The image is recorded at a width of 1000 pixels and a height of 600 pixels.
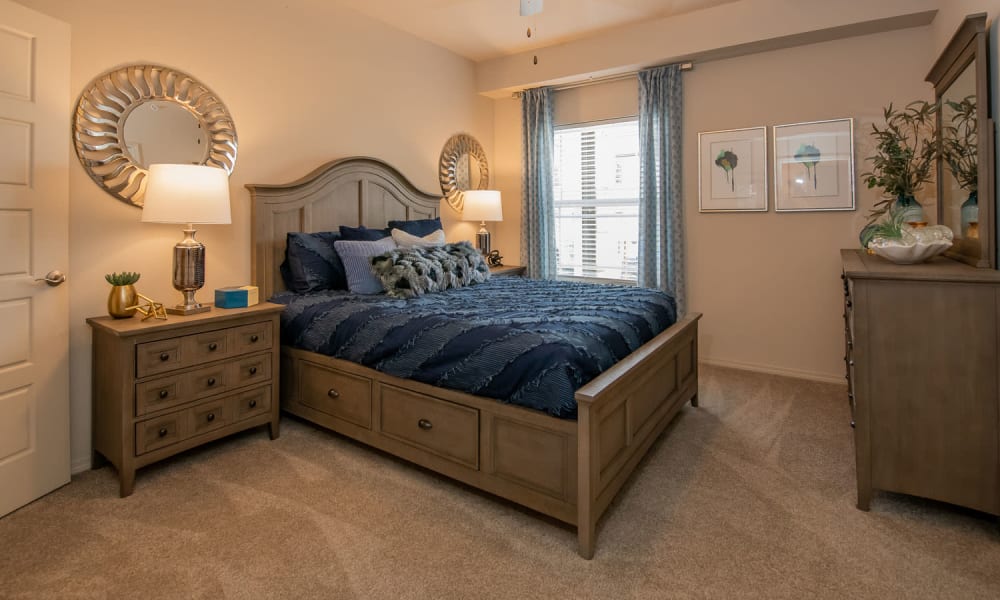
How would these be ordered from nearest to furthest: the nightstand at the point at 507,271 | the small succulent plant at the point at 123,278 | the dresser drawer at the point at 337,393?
1. the small succulent plant at the point at 123,278
2. the dresser drawer at the point at 337,393
3. the nightstand at the point at 507,271

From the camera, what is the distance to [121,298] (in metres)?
2.46

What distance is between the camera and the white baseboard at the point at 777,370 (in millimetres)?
3932

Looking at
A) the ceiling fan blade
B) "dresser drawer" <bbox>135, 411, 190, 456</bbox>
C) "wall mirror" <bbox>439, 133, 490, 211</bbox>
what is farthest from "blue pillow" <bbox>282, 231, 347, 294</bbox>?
the ceiling fan blade

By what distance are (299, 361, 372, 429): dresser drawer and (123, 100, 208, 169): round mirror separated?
1303 millimetres

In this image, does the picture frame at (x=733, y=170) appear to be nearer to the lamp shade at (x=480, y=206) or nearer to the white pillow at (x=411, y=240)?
the lamp shade at (x=480, y=206)

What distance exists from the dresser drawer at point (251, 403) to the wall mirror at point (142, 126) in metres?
1.11

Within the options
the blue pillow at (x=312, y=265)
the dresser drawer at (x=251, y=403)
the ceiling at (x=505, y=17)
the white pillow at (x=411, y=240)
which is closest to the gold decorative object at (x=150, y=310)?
the dresser drawer at (x=251, y=403)

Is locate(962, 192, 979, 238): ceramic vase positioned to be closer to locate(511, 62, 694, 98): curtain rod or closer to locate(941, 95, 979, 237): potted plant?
locate(941, 95, 979, 237): potted plant

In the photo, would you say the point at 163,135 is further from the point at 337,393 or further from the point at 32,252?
the point at 337,393

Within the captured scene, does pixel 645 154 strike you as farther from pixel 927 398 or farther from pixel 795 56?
pixel 927 398

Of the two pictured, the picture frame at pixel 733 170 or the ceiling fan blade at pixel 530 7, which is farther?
the picture frame at pixel 733 170

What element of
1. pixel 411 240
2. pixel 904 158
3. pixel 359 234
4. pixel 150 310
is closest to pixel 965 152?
pixel 904 158

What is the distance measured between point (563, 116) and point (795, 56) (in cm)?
190

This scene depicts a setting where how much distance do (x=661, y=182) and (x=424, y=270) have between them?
2.30 metres
